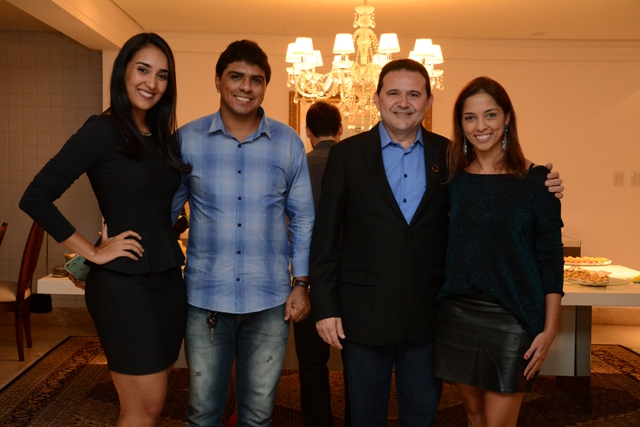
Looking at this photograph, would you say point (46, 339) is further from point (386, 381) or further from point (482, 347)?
point (482, 347)

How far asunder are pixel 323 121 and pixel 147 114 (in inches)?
59.4

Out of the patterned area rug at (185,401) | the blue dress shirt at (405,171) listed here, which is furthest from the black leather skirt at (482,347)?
the patterned area rug at (185,401)

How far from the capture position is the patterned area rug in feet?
11.8

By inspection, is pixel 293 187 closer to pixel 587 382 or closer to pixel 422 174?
pixel 422 174

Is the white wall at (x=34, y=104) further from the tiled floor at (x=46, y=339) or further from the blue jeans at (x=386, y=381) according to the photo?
the blue jeans at (x=386, y=381)

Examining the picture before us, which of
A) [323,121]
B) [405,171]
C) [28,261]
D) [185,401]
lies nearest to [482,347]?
[405,171]

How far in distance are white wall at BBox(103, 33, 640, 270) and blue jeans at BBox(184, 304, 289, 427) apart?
14.0 feet

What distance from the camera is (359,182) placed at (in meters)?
2.05

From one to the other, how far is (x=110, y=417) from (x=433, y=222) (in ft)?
8.07

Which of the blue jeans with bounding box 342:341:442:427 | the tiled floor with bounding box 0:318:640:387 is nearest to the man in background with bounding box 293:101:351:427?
the tiled floor with bounding box 0:318:640:387

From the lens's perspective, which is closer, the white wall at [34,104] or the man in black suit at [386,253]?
the man in black suit at [386,253]

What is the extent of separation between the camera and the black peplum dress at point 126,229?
6.30 feet

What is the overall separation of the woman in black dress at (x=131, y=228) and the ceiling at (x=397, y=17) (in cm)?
259

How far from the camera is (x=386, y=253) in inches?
79.6
